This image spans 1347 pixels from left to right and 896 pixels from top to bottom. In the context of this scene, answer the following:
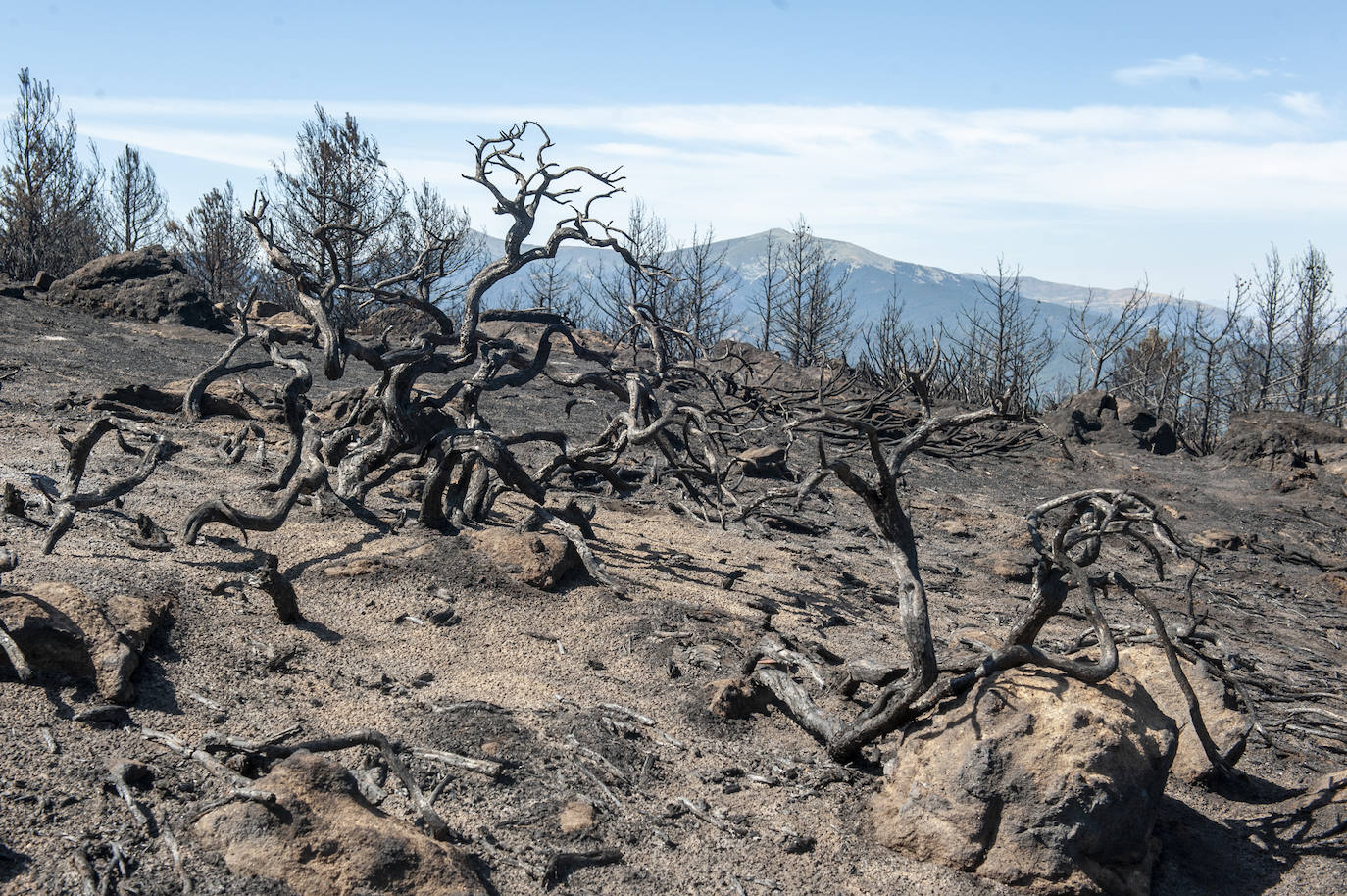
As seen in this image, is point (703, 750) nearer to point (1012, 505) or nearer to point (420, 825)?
point (420, 825)

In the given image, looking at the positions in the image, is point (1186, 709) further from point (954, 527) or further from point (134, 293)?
point (134, 293)

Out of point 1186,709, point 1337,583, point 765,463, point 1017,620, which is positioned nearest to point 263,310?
point 765,463

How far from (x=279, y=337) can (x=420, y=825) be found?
15.6 feet

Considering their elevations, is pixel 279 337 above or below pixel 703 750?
above

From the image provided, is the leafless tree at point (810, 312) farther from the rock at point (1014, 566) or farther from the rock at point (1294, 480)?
the rock at point (1014, 566)

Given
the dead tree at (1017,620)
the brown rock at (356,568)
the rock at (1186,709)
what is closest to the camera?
the dead tree at (1017,620)

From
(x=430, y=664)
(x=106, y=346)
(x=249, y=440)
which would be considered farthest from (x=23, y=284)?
(x=430, y=664)

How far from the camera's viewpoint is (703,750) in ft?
13.3

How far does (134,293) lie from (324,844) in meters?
14.9

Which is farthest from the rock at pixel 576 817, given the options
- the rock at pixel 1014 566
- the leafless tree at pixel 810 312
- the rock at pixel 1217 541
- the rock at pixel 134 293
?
the leafless tree at pixel 810 312

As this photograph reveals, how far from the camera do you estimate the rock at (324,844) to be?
109 inches

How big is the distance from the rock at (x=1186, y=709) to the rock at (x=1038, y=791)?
76cm

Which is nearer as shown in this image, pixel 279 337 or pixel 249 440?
pixel 279 337

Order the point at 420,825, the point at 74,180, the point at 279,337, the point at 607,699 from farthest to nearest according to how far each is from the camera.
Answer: the point at 74,180 → the point at 279,337 → the point at 607,699 → the point at 420,825
